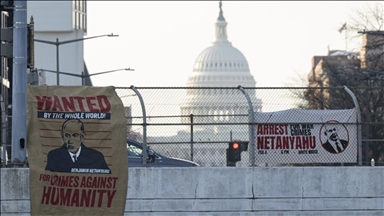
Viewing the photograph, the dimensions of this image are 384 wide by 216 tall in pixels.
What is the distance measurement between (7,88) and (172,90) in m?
55.2

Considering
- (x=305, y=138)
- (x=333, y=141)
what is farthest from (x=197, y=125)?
(x=333, y=141)

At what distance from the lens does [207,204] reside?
24.7 meters

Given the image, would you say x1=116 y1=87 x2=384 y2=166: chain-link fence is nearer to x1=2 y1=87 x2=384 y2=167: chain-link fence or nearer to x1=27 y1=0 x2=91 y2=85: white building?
x1=2 y1=87 x2=384 y2=167: chain-link fence

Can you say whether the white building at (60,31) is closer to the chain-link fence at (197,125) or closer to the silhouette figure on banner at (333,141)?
the chain-link fence at (197,125)

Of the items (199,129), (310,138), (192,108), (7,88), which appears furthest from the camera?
(7,88)

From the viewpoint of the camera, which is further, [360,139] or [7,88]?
[7,88]

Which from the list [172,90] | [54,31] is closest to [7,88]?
[172,90]

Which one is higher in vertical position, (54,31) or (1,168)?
(54,31)

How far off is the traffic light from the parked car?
102cm

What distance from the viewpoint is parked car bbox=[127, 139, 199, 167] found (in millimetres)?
26984

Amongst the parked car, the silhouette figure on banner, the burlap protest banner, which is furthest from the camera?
the parked car

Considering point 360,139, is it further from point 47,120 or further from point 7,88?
point 7,88

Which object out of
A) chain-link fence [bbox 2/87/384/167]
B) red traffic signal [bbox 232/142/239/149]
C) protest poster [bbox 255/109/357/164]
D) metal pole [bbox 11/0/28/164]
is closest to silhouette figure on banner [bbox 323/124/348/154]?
protest poster [bbox 255/109/357/164]

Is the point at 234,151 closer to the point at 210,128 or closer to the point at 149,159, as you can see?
the point at 149,159
